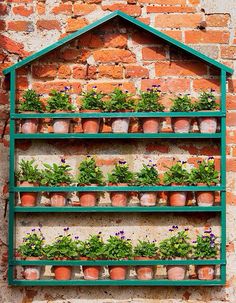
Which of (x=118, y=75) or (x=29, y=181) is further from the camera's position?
(x=118, y=75)

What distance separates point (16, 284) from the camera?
3.58 metres

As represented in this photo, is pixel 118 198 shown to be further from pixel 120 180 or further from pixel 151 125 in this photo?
pixel 151 125

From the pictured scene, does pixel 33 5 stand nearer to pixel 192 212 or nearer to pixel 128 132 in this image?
pixel 128 132

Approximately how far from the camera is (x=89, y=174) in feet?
11.7

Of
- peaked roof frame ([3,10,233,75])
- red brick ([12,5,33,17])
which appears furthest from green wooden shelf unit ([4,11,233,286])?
red brick ([12,5,33,17])

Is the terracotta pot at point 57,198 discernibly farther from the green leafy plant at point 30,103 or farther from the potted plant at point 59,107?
the green leafy plant at point 30,103

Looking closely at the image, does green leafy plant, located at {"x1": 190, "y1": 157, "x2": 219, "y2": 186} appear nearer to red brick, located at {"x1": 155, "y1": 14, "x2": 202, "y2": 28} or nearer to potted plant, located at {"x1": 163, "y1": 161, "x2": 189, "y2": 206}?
potted plant, located at {"x1": 163, "y1": 161, "x2": 189, "y2": 206}

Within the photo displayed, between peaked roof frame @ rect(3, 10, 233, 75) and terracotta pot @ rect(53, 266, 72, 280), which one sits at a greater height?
peaked roof frame @ rect(3, 10, 233, 75)

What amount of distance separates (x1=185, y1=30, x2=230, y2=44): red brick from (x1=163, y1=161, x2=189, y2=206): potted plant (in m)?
0.66

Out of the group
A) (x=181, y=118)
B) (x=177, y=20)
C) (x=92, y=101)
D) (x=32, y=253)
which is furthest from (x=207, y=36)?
(x=32, y=253)

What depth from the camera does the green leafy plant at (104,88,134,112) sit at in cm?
358

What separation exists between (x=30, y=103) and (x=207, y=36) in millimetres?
972

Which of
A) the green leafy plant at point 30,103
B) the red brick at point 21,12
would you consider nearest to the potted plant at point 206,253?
the green leafy plant at point 30,103

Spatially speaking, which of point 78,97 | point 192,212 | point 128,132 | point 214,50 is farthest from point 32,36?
point 192,212
